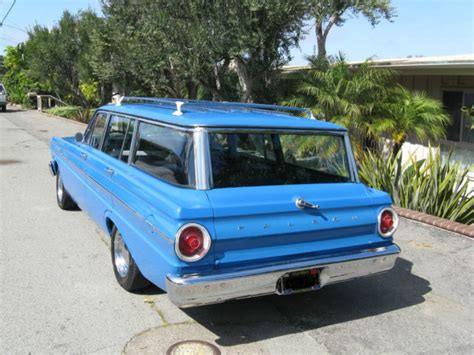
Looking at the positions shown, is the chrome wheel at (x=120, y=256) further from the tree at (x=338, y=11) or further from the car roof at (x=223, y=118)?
the tree at (x=338, y=11)

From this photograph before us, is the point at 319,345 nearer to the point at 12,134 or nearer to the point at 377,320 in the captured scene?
the point at 377,320

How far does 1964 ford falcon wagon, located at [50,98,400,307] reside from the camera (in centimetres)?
336

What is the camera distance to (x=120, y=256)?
182 inches

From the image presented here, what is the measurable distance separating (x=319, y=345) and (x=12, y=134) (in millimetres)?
16883

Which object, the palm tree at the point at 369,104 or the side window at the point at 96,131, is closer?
the side window at the point at 96,131

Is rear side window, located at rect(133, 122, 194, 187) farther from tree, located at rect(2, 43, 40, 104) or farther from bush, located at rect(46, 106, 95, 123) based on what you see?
tree, located at rect(2, 43, 40, 104)

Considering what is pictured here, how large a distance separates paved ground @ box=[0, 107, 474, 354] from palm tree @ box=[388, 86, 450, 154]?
3.56 meters

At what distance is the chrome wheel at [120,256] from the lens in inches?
177

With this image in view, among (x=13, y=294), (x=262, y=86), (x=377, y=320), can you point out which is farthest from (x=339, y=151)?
(x=262, y=86)

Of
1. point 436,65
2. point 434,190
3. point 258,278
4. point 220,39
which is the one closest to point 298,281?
point 258,278

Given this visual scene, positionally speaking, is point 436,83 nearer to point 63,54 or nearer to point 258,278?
point 258,278

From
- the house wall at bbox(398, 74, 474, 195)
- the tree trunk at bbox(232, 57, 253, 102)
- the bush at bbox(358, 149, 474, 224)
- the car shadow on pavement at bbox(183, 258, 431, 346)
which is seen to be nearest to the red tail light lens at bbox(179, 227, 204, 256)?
the car shadow on pavement at bbox(183, 258, 431, 346)

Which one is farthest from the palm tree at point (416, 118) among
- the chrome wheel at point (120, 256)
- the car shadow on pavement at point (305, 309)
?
the chrome wheel at point (120, 256)

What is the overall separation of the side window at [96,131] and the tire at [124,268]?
1.41 m
